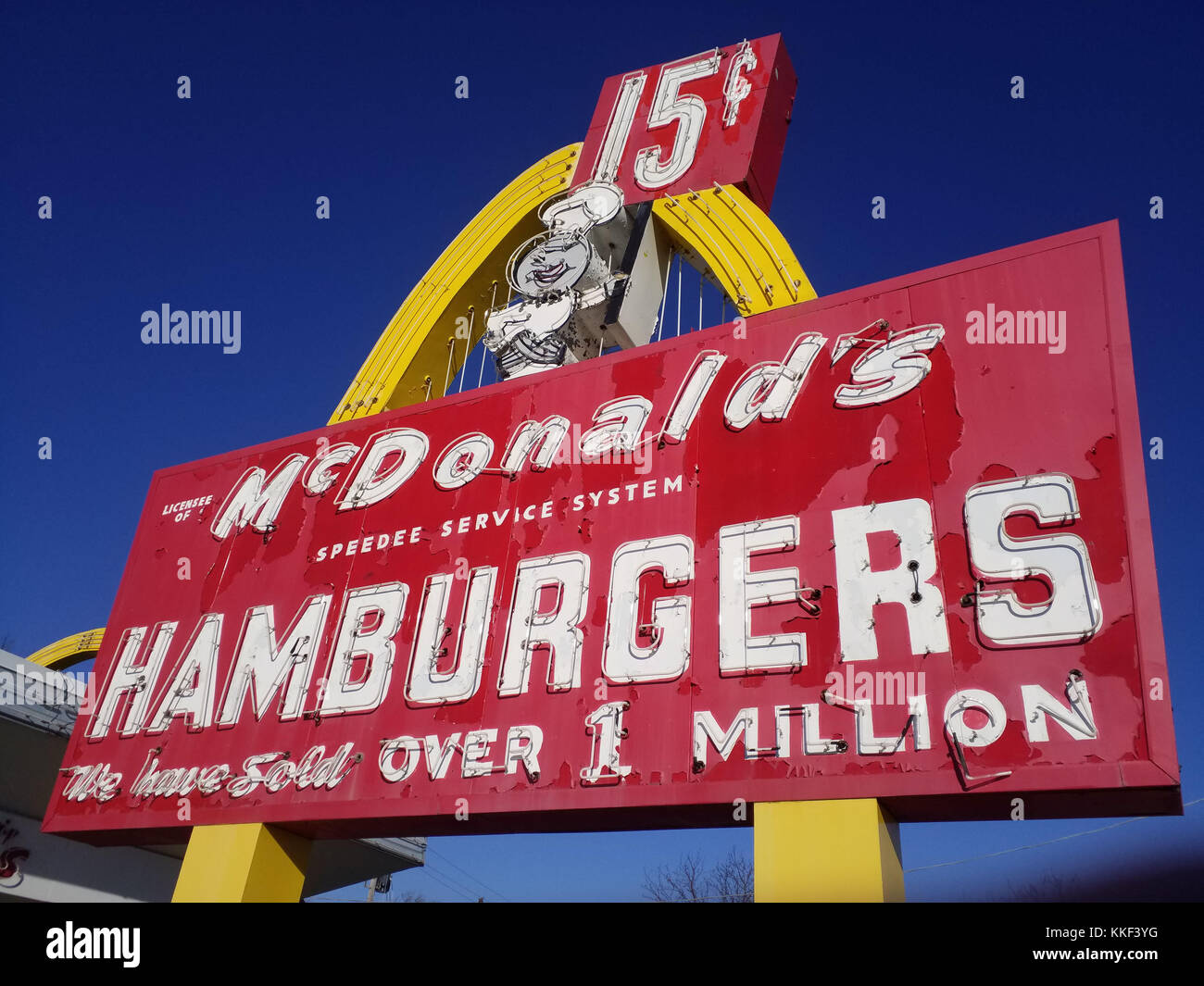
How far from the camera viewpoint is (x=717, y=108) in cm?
1277

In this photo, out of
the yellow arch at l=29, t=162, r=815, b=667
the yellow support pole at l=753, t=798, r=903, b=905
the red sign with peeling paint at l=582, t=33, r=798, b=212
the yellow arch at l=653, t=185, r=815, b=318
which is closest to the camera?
the yellow support pole at l=753, t=798, r=903, b=905

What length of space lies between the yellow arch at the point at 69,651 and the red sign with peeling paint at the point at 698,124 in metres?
18.7

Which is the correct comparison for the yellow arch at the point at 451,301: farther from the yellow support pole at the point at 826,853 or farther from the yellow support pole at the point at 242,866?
the yellow support pole at the point at 826,853

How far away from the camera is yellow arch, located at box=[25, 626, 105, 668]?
2377cm

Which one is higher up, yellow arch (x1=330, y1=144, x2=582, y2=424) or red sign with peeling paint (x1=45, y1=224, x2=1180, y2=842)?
yellow arch (x1=330, y1=144, x2=582, y2=424)

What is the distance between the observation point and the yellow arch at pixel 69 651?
23766 mm

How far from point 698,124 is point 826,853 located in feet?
33.3

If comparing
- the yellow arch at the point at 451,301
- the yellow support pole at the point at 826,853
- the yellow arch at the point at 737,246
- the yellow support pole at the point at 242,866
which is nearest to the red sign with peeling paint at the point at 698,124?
the yellow arch at the point at 737,246

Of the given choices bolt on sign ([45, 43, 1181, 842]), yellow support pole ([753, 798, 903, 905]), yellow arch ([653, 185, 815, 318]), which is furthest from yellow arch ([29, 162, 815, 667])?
yellow support pole ([753, 798, 903, 905])

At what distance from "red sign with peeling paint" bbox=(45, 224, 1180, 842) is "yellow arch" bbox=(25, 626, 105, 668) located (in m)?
15.5

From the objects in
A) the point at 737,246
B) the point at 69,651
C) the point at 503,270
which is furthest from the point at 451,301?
the point at 69,651

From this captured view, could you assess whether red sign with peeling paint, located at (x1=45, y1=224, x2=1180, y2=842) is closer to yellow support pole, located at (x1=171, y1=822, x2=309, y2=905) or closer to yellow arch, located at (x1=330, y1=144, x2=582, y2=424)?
yellow support pole, located at (x1=171, y1=822, x2=309, y2=905)
